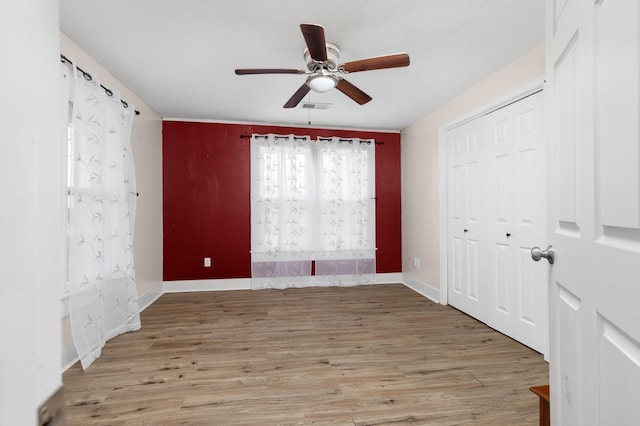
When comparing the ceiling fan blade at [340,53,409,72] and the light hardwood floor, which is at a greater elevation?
the ceiling fan blade at [340,53,409,72]

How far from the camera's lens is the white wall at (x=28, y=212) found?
0.32 meters

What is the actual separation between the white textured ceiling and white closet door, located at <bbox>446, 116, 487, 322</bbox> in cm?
56

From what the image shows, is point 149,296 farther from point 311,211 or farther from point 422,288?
point 422,288

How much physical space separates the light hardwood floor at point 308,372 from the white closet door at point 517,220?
205 mm

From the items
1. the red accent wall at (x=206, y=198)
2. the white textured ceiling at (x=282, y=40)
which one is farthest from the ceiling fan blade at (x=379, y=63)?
the red accent wall at (x=206, y=198)

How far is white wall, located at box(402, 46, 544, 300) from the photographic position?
9.02 ft

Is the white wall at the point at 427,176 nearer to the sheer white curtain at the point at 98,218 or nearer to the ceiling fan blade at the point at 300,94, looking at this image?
the ceiling fan blade at the point at 300,94

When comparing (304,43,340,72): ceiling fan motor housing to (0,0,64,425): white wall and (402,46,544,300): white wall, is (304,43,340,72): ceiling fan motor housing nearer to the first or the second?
(402,46,544,300): white wall

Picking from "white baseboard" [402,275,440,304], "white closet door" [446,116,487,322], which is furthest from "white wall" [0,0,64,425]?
"white baseboard" [402,275,440,304]

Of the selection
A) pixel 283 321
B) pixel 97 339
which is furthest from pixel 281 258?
pixel 97 339

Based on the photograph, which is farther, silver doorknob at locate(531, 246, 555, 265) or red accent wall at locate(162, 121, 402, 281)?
red accent wall at locate(162, 121, 402, 281)

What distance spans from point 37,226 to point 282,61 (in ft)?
8.18

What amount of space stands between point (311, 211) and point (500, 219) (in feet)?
7.69

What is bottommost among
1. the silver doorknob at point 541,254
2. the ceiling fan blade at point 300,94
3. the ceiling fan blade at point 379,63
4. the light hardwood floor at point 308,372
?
A: the light hardwood floor at point 308,372
